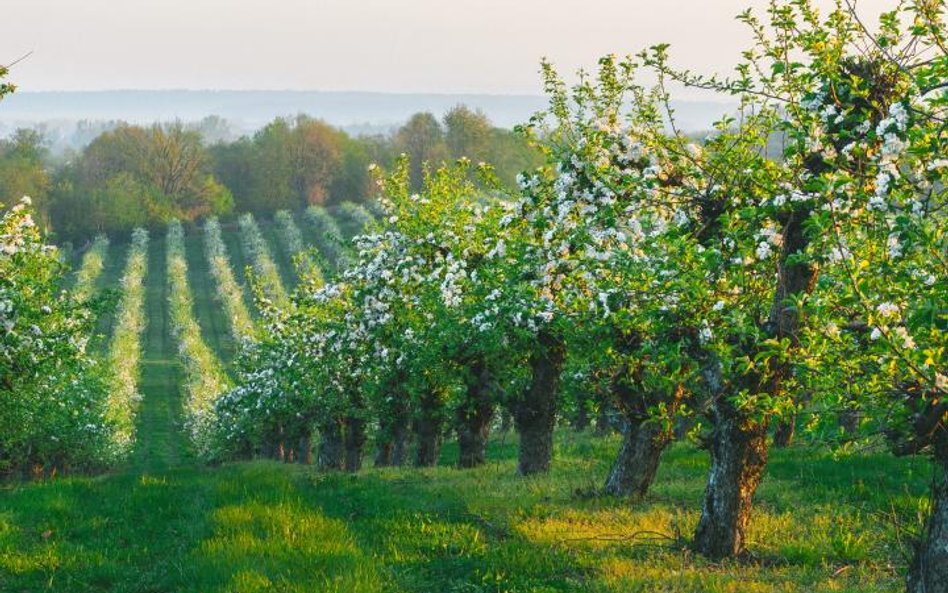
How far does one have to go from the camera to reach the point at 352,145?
175 meters

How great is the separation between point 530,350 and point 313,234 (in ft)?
410

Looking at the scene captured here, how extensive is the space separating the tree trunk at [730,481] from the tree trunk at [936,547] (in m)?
3.59

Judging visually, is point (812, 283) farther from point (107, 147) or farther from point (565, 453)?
point (107, 147)

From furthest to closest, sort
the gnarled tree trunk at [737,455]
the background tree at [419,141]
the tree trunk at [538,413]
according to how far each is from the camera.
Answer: the background tree at [419,141] < the tree trunk at [538,413] < the gnarled tree trunk at [737,455]

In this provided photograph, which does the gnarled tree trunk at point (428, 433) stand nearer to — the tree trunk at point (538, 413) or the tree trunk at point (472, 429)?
the tree trunk at point (472, 429)

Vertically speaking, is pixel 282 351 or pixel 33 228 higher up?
pixel 33 228

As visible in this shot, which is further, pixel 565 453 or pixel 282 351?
pixel 282 351

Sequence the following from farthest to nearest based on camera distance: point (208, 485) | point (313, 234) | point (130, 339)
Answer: point (313, 234), point (130, 339), point (208, 485)

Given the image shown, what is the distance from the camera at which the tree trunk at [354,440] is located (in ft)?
123

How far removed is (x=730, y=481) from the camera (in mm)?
13672

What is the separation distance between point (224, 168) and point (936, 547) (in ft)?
568

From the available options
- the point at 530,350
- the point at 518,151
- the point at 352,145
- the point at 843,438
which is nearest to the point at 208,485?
the point at 530,350

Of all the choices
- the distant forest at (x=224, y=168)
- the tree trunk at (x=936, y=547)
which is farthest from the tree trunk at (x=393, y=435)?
the distant forest at (x=224, y=168)

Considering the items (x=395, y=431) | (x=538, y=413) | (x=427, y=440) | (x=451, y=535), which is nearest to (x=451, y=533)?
(x=451, y=535)
